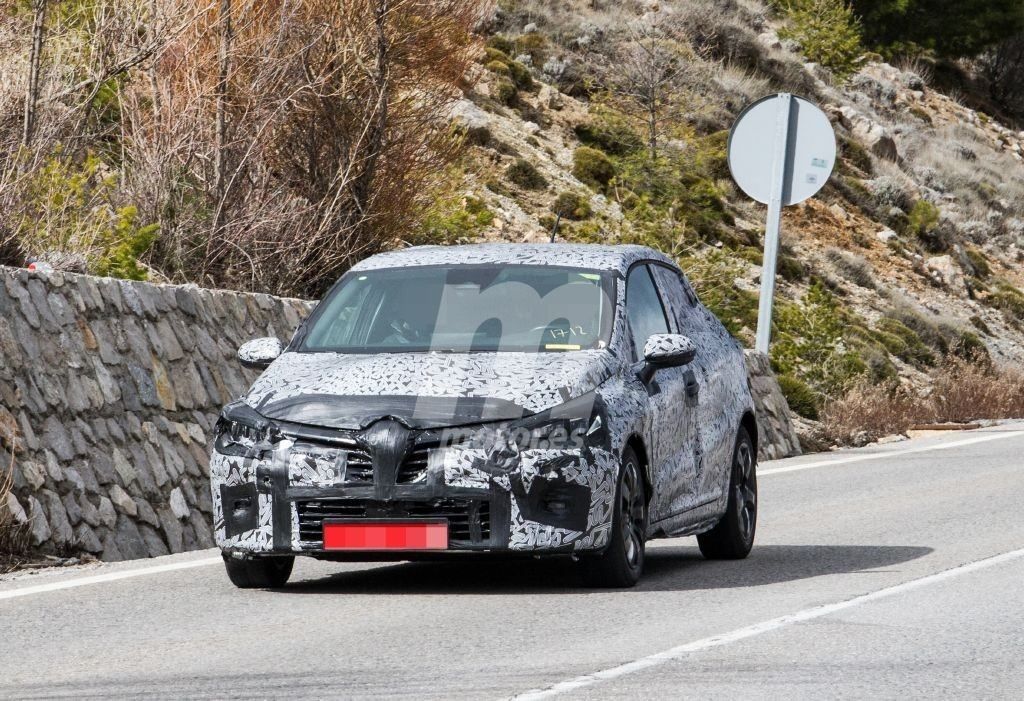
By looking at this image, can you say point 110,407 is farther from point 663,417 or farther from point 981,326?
point 981,326

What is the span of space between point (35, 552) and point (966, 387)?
17452 mm

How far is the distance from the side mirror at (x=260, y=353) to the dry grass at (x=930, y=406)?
41.9ft

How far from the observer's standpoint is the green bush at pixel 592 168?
127 feet

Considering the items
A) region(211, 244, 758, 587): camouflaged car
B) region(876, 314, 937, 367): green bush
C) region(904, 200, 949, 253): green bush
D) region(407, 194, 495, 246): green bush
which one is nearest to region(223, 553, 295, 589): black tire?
region(211, 244, 758, 587): camouflaged car

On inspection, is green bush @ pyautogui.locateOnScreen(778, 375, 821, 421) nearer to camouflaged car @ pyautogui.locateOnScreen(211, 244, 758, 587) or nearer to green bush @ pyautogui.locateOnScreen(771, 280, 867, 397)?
green bush @ pyautogui.locateOnScreen(771, 280, 867, 397)

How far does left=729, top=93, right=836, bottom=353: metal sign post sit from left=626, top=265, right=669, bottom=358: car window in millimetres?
8399

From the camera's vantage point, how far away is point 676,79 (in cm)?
4566

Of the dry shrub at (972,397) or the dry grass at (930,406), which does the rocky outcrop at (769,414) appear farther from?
the dry shrub at (972,397)

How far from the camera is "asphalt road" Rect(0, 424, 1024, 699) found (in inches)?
246

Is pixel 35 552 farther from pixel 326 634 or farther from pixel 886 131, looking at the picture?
pixel 886 131

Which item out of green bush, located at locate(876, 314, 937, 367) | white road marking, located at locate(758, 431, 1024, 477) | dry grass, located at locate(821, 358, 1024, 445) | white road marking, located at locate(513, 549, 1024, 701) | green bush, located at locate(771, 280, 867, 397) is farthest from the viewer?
green bush, located at locate(876, 314, 937, 367)

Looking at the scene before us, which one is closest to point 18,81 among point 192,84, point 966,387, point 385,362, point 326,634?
point 192,84

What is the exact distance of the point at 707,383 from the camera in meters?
9.98

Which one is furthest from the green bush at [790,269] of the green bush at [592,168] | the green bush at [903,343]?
the green bush at [592,168]
